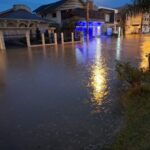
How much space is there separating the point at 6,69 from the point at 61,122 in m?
7.19

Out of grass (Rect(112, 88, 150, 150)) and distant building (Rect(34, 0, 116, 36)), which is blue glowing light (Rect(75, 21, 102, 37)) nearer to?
distant building (Rect(34, 0, 116, 36))

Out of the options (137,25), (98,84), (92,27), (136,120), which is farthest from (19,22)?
(137,25)

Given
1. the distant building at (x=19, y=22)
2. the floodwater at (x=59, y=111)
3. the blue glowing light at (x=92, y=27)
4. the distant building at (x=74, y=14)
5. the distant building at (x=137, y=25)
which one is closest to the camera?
the floodwater at (x=59, y=111)

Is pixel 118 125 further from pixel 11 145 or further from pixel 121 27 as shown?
pixel 121 27

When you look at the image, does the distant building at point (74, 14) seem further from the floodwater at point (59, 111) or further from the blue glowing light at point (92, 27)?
the floodwater at point (59, 111)

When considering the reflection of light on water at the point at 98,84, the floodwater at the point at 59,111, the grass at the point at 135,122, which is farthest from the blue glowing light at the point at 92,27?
the grass at the point at 135,122

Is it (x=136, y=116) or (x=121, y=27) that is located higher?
(x=121, y=27)

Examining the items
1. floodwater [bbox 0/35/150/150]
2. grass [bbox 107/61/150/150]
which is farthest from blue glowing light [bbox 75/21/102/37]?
grass [bbox 107/61/150/150]

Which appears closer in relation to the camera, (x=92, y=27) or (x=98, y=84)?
(x=98, y=84)

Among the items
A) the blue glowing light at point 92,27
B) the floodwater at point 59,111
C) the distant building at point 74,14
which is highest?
the distant building at point 74,14

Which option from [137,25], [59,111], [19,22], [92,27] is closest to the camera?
[59,111]

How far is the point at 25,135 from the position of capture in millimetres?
4207

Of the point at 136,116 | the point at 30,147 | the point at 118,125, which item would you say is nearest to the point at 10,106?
the point at 30,147

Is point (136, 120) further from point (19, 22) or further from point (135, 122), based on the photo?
point (19, 22)
